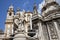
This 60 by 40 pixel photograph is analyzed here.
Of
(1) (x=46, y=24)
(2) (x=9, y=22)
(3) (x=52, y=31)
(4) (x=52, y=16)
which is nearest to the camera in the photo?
(3) (x=52, y=31)

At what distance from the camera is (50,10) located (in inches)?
360

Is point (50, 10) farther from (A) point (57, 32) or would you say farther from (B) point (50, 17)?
(A) point (57, 32)

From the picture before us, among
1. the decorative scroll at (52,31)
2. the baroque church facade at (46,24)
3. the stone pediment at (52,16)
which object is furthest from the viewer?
the stone pediment at (52,16)

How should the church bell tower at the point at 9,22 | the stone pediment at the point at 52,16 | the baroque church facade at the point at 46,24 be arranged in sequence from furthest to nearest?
1. the church bell tower at the point at 9,22
2. the stone pediment at the point at 52,16
3. the baroque church facade at the point at 46,24

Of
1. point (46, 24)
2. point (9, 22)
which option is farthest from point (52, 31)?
point (9, 22)

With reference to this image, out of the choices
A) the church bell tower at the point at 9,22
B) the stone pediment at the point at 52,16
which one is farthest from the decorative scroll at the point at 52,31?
the church bell tower at the point at 9,22

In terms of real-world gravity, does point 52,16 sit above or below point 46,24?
above

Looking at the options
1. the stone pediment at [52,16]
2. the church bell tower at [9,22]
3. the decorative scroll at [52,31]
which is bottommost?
the decorative scroll at [52,31]

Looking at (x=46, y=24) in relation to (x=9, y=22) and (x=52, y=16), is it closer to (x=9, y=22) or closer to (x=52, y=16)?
(x=52, y=16)

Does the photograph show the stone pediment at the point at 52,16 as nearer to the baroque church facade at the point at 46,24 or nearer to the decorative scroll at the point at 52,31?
the baroque church facade at the point at 46,24

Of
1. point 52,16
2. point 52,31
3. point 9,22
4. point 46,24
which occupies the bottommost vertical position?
point 52,31

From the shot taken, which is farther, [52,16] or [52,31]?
[52,16]

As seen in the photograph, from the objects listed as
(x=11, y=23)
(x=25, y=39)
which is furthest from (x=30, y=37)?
(x=11, y=23)

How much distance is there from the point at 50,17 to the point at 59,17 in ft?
1.69
